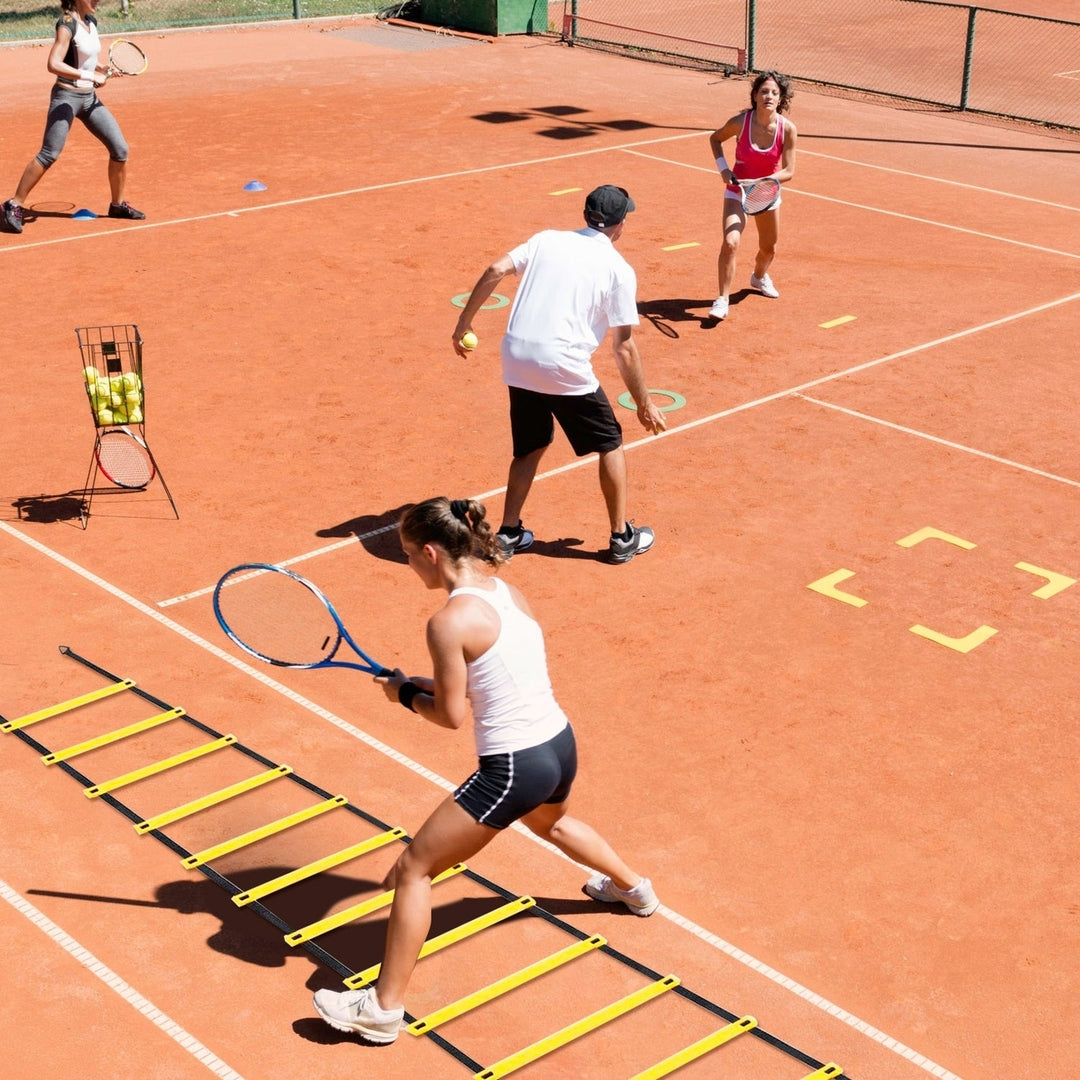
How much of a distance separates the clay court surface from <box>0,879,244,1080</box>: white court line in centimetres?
2

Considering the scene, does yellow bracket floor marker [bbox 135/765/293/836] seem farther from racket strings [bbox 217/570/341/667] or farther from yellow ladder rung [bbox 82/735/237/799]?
racket strings [bbox 217/570/341/667]

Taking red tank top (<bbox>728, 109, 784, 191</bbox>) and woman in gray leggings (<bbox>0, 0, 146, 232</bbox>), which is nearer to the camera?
red tank top (<bbox>728, 109, 784, 191</bbox>)

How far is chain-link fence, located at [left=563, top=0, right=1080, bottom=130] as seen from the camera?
24.5 meters

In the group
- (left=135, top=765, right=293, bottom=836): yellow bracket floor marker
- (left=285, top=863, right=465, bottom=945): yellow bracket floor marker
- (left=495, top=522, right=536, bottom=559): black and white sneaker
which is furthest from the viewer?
(left=495, top=522, right=536, bottom=559): black and white sneaker

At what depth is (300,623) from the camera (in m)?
6.25

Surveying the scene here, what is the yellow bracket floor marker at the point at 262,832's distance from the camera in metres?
6.31

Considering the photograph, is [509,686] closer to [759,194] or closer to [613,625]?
[613,625]

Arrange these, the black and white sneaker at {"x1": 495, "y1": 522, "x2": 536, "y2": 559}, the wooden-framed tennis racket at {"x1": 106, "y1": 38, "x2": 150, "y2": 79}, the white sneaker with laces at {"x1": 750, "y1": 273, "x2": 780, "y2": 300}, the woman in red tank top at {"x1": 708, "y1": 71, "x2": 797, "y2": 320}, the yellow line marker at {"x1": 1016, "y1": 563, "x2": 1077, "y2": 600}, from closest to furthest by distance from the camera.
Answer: the yellow line marker at {"x1": 1016, "y1": 563, "x2": 1077, "y2": 600} → the black and white sneaker at {"x1": 495, "y1": 522, "x2": 536, "y2": 559} → the woman in red tank top at {"x1": 708, "y1": 71, "x2": 797, "y2": 320} → the white sneaker with laces at {"x1": 750, "y1": 273, "x2": 780, "y2": 300} → the wooden-framed tennis racket at {"x1": 106, "y1": 38, "x2": 150, "y2": 79}

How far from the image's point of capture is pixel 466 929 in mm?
5930

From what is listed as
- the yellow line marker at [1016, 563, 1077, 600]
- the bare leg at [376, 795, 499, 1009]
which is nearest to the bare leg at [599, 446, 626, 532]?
the yellow line marker at [1016, 563, 1077, 600]

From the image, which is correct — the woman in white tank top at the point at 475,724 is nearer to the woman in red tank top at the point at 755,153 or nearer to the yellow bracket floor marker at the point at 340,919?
the yellow bracket floor marker at the point at 340,919

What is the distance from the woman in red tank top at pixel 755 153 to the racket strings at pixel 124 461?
218 inches

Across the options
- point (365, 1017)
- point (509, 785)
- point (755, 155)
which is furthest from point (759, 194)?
point (365, 1017)

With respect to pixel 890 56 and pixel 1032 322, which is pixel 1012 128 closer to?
pixel 890 56
